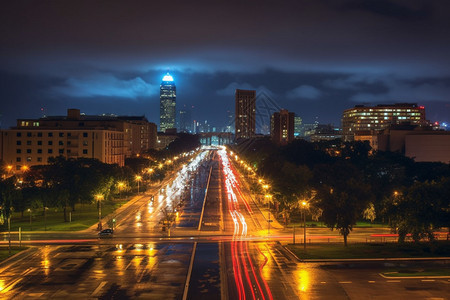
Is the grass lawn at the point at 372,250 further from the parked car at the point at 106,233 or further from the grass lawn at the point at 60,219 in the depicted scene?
the grass lawn at the point at 60,219

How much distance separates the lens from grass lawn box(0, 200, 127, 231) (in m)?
67.0

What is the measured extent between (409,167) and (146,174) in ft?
265

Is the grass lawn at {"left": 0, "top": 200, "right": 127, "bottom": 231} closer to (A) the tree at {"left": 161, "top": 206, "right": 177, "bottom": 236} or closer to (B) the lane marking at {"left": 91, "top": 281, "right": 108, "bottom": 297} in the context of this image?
(A) the tree at {"left": 161, "top": 206, "right": 177, "bottom": 236}

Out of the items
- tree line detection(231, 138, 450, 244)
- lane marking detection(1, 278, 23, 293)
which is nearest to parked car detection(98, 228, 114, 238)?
lane marking detection(1, 278, 23, 293)

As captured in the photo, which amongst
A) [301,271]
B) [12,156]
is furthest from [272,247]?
[12,156]

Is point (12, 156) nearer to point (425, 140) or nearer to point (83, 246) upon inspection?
point (83, 246)

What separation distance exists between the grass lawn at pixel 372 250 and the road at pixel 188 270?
2.39 metres

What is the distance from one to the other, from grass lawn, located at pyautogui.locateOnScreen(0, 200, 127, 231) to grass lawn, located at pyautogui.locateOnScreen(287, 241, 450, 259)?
35265mm

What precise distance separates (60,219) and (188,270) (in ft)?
135

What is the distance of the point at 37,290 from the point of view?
36.6 m

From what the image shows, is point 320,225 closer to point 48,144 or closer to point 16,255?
point 16,255

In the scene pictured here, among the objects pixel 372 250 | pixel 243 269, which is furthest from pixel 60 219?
pixel 372 250

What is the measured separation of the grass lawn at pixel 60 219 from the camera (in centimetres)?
6700

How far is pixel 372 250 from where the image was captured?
1993 inches
